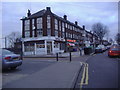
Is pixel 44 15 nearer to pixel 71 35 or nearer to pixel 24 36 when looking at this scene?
pixel 24 36

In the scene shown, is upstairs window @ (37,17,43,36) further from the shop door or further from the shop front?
the shop door

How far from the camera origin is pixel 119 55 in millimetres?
17000

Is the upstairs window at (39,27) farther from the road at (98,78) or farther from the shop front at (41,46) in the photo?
the road at (98,78)

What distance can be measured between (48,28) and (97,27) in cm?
4321

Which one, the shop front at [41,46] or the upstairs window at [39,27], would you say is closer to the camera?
the shop front at [41,46]

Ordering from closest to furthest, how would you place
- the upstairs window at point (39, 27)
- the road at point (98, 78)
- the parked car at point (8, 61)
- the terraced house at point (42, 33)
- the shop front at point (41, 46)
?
the road at point (98, 78) → the parked car at point (8, 61) → the shop front at point (41, 46) → the terraced house at point (42, 33) → the upstairs window at point (39, 27)

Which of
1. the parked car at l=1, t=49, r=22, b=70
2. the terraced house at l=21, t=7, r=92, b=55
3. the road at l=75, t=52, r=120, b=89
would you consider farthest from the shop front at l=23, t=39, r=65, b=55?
the road at l=75, t=52, r=120, b=89

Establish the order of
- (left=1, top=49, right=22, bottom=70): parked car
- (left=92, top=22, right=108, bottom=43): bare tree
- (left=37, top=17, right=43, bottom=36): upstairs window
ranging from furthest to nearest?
(left=92, top=22, right=108, bottom=43): bare tree → (left=37, top=17, right=43, bottom=36): upstairs window → (left=1, top=49, right=22, bottom=70): parked car

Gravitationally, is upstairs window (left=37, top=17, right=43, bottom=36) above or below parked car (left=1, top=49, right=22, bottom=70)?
above

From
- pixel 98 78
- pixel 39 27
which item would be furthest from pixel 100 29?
pixel 98 78

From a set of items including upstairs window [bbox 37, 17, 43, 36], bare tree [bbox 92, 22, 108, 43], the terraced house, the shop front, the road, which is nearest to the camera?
the road

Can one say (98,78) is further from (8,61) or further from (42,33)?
(42,33)

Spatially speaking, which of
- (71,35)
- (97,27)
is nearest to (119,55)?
(71,35)

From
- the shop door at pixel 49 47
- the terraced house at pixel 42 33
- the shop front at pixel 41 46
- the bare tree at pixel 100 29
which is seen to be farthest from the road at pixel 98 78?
the bare tree at pixel 100 29
